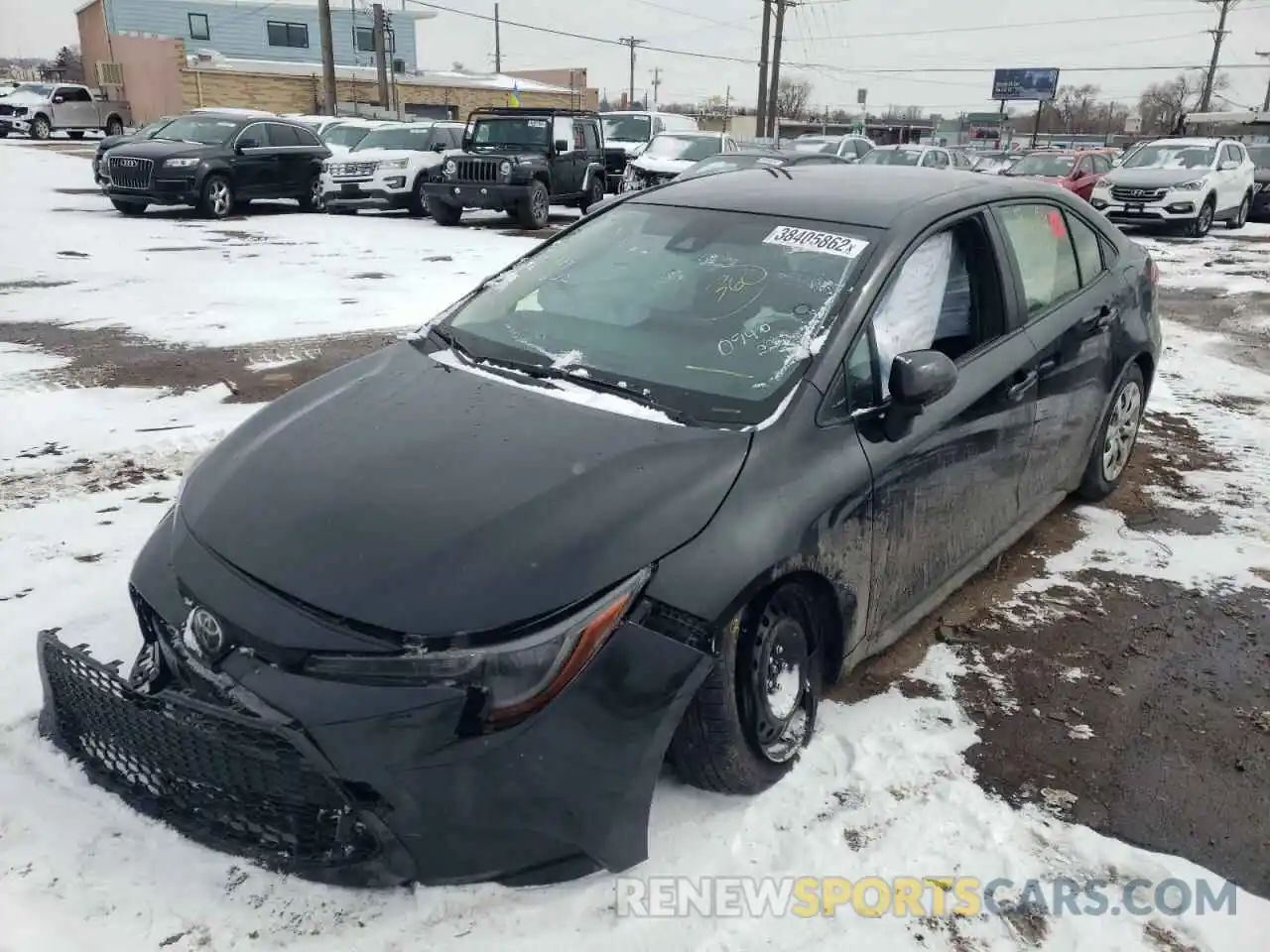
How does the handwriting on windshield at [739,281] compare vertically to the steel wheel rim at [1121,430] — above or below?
above

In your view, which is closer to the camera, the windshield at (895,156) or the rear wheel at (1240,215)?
the rear wheel at (1240,215)

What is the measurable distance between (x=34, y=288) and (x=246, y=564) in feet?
29.0

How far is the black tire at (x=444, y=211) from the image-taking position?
1569cm

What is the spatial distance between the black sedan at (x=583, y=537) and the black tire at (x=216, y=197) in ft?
44.5

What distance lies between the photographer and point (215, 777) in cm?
214

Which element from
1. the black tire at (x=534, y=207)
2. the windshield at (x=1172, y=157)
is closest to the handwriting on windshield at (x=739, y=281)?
the black tire at (x=534, y=207)

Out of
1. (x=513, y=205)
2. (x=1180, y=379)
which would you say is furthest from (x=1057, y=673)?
(x=513, y=205)

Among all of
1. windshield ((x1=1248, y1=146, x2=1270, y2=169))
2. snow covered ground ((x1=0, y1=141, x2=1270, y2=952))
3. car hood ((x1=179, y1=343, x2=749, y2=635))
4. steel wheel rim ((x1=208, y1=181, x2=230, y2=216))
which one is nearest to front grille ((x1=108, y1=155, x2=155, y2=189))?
steel wheel rim ((x1=208, y1=181, x2=230, y2=216))

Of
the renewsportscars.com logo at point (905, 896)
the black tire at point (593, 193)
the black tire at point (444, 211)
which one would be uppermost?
the black tire at point (593, 193)

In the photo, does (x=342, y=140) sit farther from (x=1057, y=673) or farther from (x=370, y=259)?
(x=1057, y=673)

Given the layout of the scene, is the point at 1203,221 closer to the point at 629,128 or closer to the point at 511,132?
the point at 629,128

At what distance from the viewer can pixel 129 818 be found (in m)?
2.33

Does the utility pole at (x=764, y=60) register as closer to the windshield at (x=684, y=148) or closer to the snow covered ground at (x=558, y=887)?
the windshield at (x=684, y=148)

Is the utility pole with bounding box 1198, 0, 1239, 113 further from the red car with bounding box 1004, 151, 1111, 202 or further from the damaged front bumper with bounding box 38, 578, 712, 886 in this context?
the damaged front bumper with bounding box 38, 578, 712, 886
